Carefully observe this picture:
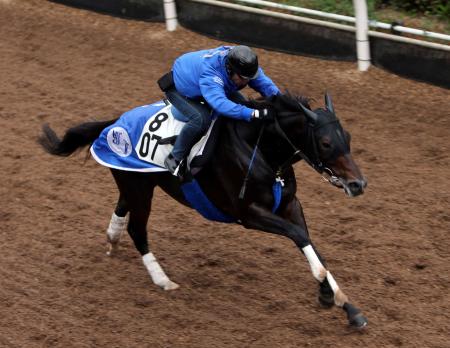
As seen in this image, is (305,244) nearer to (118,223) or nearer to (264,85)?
(264,85)

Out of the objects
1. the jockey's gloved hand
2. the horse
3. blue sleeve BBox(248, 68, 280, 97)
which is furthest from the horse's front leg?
blue sleeve BBox(248, 68, 280, 97)

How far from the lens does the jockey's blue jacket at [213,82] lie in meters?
5.86

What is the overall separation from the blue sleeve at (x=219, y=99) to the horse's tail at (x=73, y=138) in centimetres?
130

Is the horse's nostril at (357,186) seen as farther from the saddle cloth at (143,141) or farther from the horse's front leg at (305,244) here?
the saddle cloth at (143,141)

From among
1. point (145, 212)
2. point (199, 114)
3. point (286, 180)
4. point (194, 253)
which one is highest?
point (199, 114)

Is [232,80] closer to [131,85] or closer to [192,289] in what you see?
[192,289]

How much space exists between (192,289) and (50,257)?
1.33 meters

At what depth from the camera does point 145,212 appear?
6.84 metres

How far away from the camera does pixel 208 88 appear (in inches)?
234

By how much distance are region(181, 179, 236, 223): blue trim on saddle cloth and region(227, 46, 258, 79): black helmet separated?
0.93 m

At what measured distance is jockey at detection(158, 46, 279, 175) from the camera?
5855mm

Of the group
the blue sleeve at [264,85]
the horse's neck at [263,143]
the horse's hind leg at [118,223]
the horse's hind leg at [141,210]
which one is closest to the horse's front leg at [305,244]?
the horse's neck at [263,143]

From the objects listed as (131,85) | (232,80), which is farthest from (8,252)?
(131,85)

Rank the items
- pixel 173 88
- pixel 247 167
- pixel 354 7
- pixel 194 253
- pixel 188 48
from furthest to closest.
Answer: pixel 188 48 < pixel 354 7 < pixel 194 253 < pixel 173 88 < pixel 247 167
